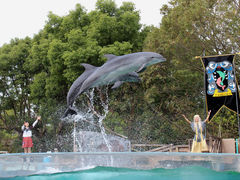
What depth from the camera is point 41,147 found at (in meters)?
21.6

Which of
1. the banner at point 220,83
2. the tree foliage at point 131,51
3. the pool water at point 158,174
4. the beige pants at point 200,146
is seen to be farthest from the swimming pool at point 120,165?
the tree foliage at point 131,51

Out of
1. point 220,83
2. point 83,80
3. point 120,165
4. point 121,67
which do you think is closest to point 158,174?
point 120,165

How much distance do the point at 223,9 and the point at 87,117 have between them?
10672 mm

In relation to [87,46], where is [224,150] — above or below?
below

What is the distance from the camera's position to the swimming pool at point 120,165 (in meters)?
5.11

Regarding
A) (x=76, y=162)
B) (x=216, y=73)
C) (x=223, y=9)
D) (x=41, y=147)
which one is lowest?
(x=41, y=147)

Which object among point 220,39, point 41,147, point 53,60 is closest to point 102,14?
point 53,60

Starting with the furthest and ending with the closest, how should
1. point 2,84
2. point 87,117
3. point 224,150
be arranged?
point 2,84
point 87,117
point 224,150

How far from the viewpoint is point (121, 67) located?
8.71 metres

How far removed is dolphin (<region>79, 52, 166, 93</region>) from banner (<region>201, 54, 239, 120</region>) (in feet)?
7.92

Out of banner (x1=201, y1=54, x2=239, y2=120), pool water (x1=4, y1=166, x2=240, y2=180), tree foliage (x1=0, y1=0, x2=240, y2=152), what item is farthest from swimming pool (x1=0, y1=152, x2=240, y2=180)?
tree foliage (x1=0, y1=0, x2=240, y2=152)

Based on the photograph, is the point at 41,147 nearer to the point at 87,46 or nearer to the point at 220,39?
the point at 87,46

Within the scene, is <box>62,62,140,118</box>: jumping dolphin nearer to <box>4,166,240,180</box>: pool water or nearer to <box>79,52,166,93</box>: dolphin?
<box>79,52,166,93</box>: dolphin

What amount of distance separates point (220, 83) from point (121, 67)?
354cm
